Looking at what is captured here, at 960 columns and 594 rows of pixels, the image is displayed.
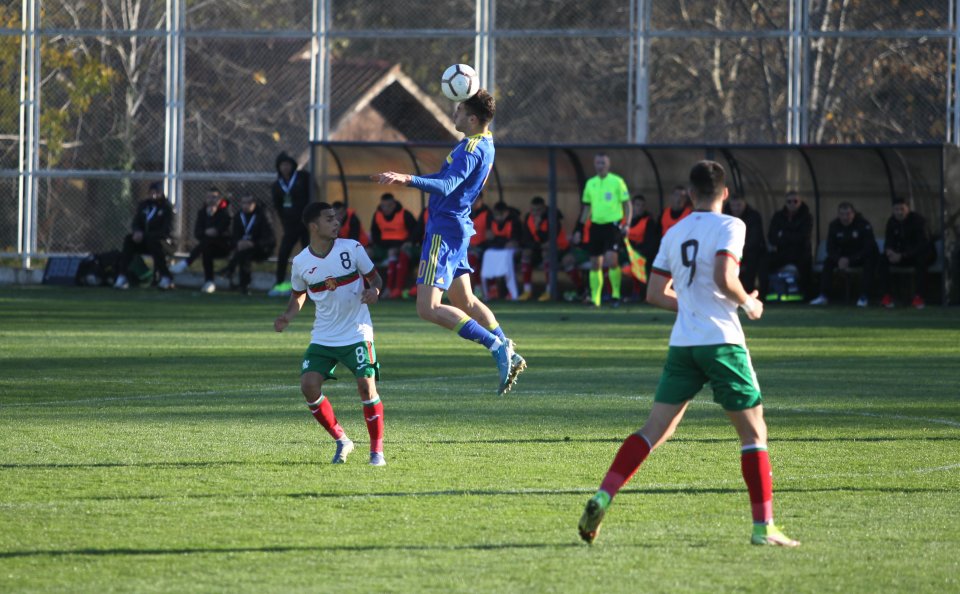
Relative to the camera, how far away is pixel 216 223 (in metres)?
26.3

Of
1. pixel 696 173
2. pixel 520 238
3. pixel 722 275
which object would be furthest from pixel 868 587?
pixel 520 238

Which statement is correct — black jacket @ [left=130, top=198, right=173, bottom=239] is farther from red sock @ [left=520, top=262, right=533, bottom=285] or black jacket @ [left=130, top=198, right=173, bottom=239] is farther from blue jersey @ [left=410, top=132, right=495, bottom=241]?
blue jersey @ [left=410, top=132, right=495, bottom=241]

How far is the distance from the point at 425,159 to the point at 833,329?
1066 cm

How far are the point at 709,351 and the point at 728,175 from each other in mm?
20299

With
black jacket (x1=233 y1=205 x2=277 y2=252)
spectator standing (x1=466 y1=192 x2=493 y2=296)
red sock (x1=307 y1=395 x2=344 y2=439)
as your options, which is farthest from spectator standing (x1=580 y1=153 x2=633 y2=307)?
red sock (x1=307 y1=395 x2=344 y2=439)

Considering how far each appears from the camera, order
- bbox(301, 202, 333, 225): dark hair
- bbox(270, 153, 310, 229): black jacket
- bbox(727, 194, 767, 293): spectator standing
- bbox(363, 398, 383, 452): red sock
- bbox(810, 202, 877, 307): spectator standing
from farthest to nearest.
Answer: bbox(270, 153, 310, 229): black jacket < bbox(727, 194, 767, 293): spectator standing < bbox(810, 202, 877, 307): spectator standing < bbox(301, 202, 333, 225): dark hair < bbox(363, 398, 383, 452): red sock

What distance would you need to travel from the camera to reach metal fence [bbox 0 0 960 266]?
27203 millimetres

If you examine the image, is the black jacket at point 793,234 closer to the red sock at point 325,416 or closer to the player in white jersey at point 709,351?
the red sock at point 325,416

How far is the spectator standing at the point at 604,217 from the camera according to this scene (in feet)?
77.0

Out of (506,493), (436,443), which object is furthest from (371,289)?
(506,493)

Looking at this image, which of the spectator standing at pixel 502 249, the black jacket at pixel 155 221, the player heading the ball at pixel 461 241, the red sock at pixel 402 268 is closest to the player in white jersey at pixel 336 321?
the player heading the ball at pixel 461 241

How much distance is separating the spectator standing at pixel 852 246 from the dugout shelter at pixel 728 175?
3.72 feet

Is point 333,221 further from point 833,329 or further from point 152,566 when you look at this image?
point 833,329

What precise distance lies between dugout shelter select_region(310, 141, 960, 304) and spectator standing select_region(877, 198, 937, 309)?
1.41ft
